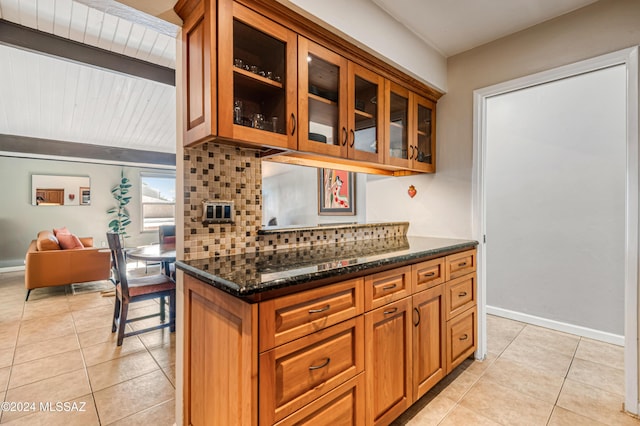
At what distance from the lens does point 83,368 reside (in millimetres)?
2166

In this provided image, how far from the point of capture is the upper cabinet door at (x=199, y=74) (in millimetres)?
1183

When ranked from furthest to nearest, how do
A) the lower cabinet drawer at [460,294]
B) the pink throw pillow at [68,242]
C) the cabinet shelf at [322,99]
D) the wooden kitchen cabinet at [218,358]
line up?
the pink throw pillow at [68,242] < the lower cabinet drawer at [460,294] < the cabinet shelf at [322,99] < the wooden kitchen cabinet at [218,358]

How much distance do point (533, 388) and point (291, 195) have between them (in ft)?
7.25

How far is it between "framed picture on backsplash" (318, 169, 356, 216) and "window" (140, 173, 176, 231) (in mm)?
5882

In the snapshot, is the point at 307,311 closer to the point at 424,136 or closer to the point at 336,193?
the point at 336,193

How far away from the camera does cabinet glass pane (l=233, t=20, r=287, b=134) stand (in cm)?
132

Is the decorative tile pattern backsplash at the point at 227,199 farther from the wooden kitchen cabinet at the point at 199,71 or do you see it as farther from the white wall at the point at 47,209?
the white wall at the point at 47,209

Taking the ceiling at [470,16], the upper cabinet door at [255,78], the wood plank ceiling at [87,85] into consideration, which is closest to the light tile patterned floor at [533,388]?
the upper cabinet door at [255,78]

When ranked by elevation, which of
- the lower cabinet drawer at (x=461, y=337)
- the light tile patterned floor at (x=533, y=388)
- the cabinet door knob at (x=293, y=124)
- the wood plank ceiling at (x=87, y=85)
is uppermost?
the wood plank ceiling at (x=87, y=85)

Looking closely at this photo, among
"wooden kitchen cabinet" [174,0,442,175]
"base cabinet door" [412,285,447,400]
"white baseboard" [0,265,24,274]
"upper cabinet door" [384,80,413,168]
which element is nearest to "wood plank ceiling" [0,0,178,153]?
"wooden kitchen cabinet" [174,0,442,175]

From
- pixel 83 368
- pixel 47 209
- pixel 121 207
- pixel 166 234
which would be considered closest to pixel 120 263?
pixel 83 368

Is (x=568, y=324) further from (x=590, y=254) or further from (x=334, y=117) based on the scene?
(x=334, y=117)

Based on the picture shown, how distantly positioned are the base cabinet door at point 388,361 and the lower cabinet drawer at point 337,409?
0.06 metres

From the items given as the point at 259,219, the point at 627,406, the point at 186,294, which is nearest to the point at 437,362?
the point at 627,406
